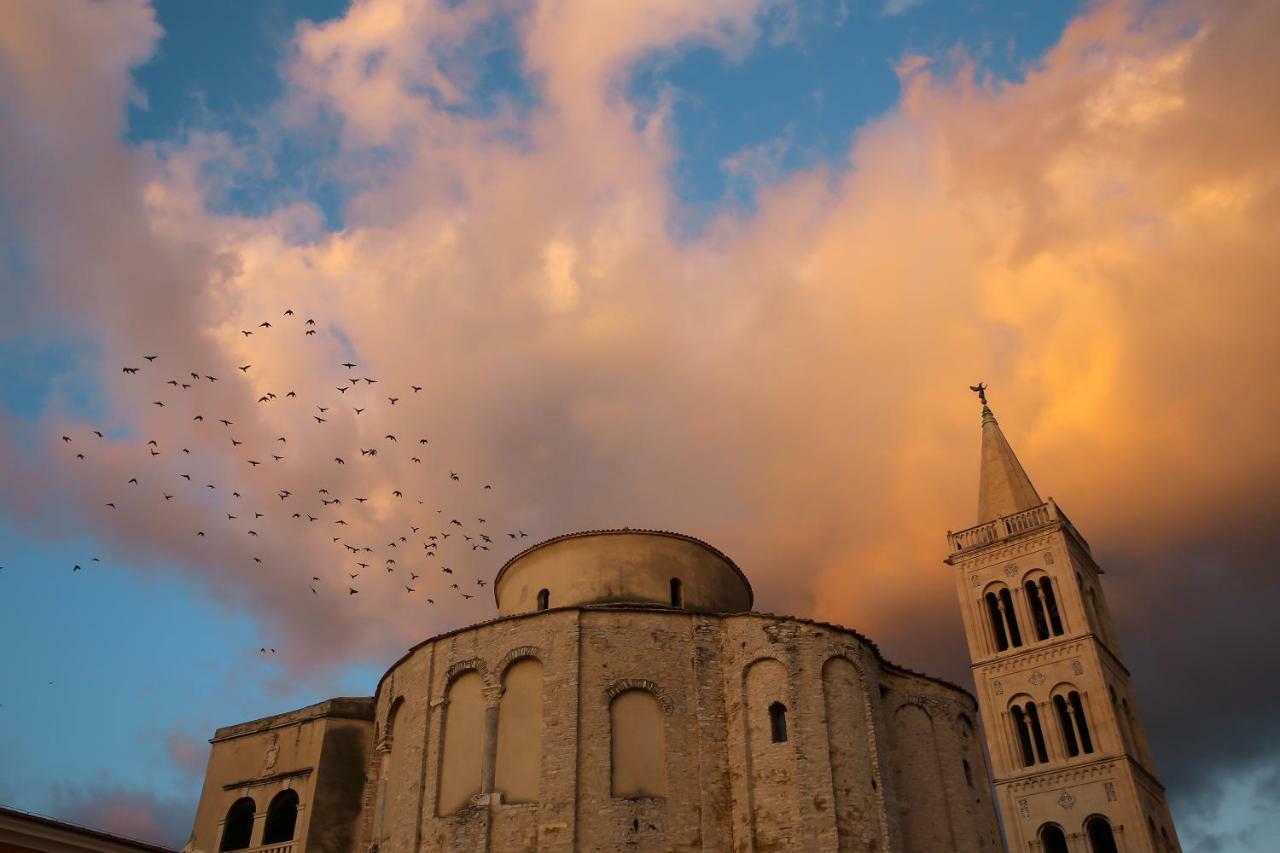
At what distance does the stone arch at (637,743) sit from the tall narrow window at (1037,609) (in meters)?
20.5

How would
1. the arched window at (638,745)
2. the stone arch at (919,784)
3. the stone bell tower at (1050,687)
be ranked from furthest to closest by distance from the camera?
the stone bell tower at (1050,687)
the stone arch at (919,784)
the arched window at (638,745)

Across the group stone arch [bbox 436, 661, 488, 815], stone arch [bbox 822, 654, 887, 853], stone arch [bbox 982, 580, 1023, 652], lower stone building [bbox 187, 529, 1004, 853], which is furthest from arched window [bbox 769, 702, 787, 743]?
stone arch [bbox 982, 580, 1023, 652]

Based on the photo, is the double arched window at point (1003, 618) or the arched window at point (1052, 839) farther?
the double arched window at point (1003, 618)

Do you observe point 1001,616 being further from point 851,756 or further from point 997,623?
point 851,756

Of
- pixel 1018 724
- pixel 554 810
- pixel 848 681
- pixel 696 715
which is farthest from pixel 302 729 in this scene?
pixel 1018 724

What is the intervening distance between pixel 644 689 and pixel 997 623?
21082 mm

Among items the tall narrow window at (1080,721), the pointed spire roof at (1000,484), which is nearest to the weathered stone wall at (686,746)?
the tall narrow window at (1080,721)

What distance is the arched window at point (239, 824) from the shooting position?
2814cm

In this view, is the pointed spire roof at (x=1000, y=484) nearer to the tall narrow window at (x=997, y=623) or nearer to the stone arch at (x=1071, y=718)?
the tall narrow window at (x=997, y=623)

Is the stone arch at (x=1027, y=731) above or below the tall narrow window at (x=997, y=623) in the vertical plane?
below

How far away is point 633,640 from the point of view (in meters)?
25.5

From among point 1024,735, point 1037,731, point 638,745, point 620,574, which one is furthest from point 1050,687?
point 638,745

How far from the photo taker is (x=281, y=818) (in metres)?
28.1

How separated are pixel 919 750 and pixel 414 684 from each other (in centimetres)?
1400
